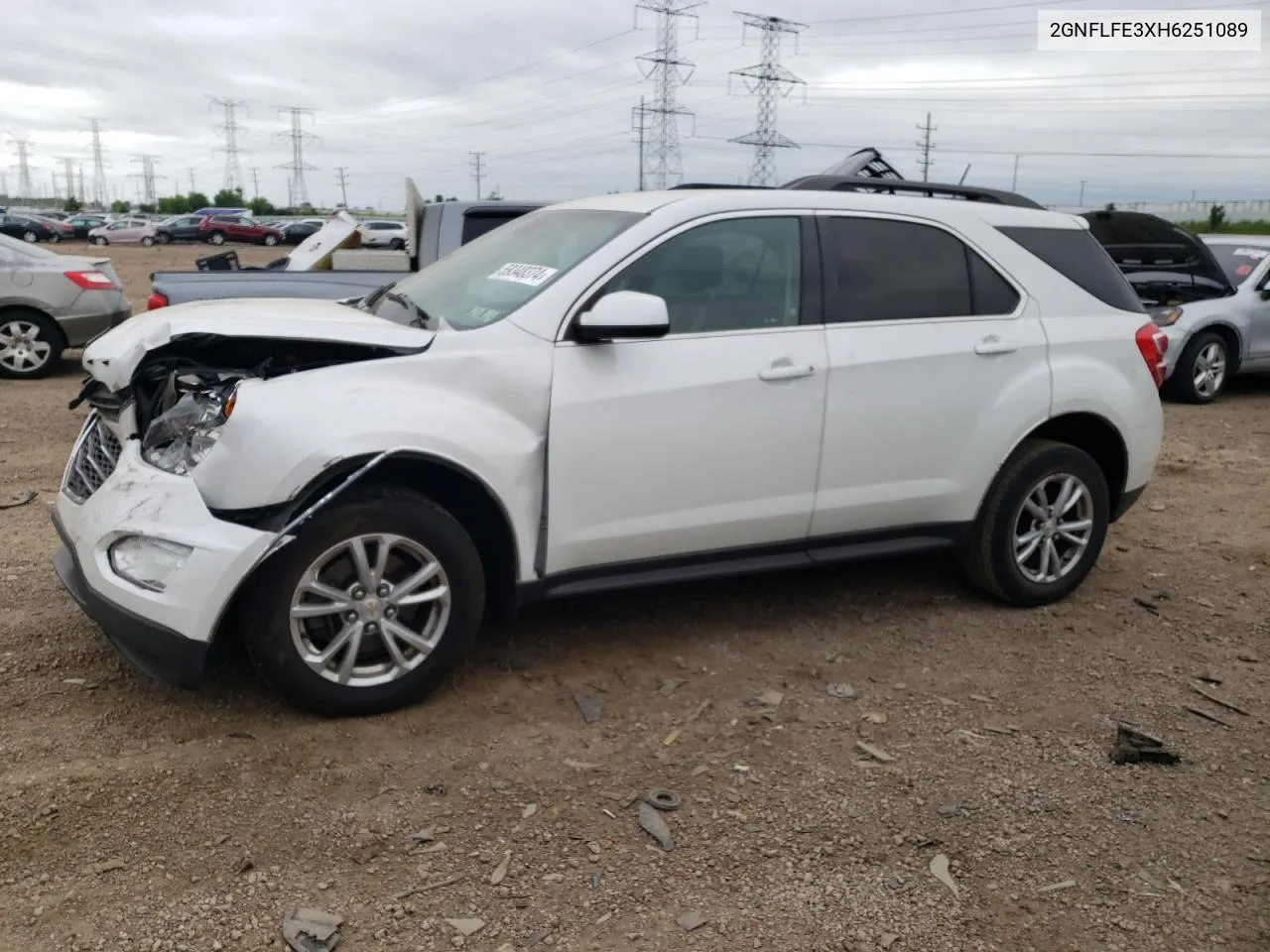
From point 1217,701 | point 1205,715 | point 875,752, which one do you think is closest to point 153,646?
A: point 875,752

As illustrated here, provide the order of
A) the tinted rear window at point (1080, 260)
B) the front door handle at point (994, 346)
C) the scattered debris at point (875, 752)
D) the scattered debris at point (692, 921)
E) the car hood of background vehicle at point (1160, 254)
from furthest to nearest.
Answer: the car hood of background vehicle at point (1160, 254) → the tinted rear window at point (1080, 260) → the front door handle at point (994, 346) → the scattered debris at point (875, 752) → the scattered debris at point (692, 921)

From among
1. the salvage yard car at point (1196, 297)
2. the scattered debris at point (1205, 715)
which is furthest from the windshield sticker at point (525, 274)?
the salvage yard car at point (1196, 297)

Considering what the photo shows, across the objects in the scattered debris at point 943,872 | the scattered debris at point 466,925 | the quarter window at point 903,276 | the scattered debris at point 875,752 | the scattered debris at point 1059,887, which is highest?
the quarter window at point 903,276

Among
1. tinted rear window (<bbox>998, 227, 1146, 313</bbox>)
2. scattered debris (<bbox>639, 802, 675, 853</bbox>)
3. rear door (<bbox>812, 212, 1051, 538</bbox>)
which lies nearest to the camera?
scattered debris (<bbox>639, 802, 675, 853</bbox>)

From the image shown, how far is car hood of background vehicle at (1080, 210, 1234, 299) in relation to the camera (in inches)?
441

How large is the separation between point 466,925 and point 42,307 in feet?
31.0

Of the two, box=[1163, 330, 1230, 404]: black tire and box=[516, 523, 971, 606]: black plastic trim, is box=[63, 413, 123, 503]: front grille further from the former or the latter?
box=[1163, 330, 1230, 404]: black tire

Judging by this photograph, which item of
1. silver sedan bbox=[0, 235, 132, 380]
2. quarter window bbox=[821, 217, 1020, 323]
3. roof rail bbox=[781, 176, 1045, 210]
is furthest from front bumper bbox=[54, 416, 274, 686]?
silver sedan bbox=[0, 235, 132, 380]

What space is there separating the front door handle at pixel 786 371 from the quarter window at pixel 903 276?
0.90 ft

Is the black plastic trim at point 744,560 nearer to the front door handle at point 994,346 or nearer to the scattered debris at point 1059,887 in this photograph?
the front door handle at point 994,346

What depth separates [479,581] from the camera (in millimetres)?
3922

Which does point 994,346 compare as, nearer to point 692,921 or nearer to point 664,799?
point 664,799

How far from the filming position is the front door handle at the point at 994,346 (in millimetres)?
4789

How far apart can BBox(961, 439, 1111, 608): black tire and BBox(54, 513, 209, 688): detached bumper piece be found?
3.23m
